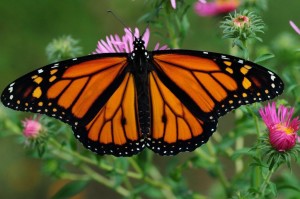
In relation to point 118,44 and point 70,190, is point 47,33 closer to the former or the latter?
point 70,190

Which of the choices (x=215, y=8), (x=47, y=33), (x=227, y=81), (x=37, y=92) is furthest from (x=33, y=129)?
(x=47, y=33)

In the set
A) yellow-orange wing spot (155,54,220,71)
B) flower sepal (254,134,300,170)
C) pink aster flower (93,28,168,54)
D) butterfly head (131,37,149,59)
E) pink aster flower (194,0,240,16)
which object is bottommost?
flower sepal (254,134,300,170)

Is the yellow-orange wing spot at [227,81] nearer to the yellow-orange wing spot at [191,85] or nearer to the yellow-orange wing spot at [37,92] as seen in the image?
the yellow-orange wing spot at [191,85]

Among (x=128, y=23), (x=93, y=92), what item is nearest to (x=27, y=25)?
(x=128, y=23)

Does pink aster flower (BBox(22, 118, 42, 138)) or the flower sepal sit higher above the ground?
pink aster flower (BBox(22, 118, 42, 138))

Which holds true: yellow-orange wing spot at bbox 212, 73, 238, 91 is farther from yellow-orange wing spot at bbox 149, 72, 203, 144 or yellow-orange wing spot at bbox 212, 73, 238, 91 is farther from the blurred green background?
the blurred green background

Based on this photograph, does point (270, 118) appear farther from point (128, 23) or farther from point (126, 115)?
point (128, 23)

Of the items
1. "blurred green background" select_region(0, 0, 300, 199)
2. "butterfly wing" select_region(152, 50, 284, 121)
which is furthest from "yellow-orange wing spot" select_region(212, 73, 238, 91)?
"blurred green background" select_region(0, 0, 300, 199)

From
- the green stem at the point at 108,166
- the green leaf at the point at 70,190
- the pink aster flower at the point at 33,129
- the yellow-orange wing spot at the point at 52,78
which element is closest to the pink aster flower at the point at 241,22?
the yellow-orange wing spot at the point at 52,78
